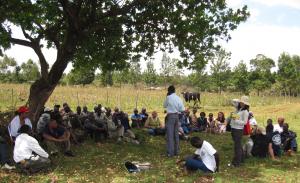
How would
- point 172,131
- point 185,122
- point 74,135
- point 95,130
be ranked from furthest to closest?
point 185,122 < point 95,130 < point 74,135 < point 172,131

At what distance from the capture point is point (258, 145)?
14.4 m

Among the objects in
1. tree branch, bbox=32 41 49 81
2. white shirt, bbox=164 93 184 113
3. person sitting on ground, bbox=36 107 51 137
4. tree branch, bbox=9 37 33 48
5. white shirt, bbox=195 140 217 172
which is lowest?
white shirt, bbox=195 140 217 172

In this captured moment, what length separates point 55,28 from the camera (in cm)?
1664

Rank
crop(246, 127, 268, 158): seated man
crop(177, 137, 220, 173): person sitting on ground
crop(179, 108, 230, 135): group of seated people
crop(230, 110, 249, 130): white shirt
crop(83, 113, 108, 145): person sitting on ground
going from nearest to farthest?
crop(177, 137, 220, 173): person sitting on ground, crop(230, 110, 249, 130): white shirt, crop(246, 127, 268, 158): seated man, crop(83, 113, 108, 145): person sitting on ground, crop(179, 108, 230, 135): group of seated people

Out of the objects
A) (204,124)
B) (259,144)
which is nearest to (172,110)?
(259,144)

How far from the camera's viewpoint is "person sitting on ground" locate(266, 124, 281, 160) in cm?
1442

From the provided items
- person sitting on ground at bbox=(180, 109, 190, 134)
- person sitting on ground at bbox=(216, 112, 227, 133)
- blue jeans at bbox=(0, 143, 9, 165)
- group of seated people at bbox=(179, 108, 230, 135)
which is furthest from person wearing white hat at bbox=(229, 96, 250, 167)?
person sitting on ground at bbox=(216, 112, 227, 133)

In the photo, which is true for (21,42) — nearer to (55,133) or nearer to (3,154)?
(55,133)

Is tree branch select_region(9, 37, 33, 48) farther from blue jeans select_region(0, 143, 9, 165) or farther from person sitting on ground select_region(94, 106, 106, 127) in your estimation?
blue jeans select_region(0, 143, 9, 165)

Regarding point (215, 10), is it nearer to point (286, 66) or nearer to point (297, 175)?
point (297, 175)

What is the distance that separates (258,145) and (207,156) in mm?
3730

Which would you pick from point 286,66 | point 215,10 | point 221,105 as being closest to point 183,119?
point 215,10

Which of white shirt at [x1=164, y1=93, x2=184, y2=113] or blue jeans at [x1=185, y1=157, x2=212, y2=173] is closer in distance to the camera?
blue jeans at [x1=185, y1=157, x2=212, y2=173]

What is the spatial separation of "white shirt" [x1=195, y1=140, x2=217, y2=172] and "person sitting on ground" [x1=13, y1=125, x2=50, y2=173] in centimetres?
432
